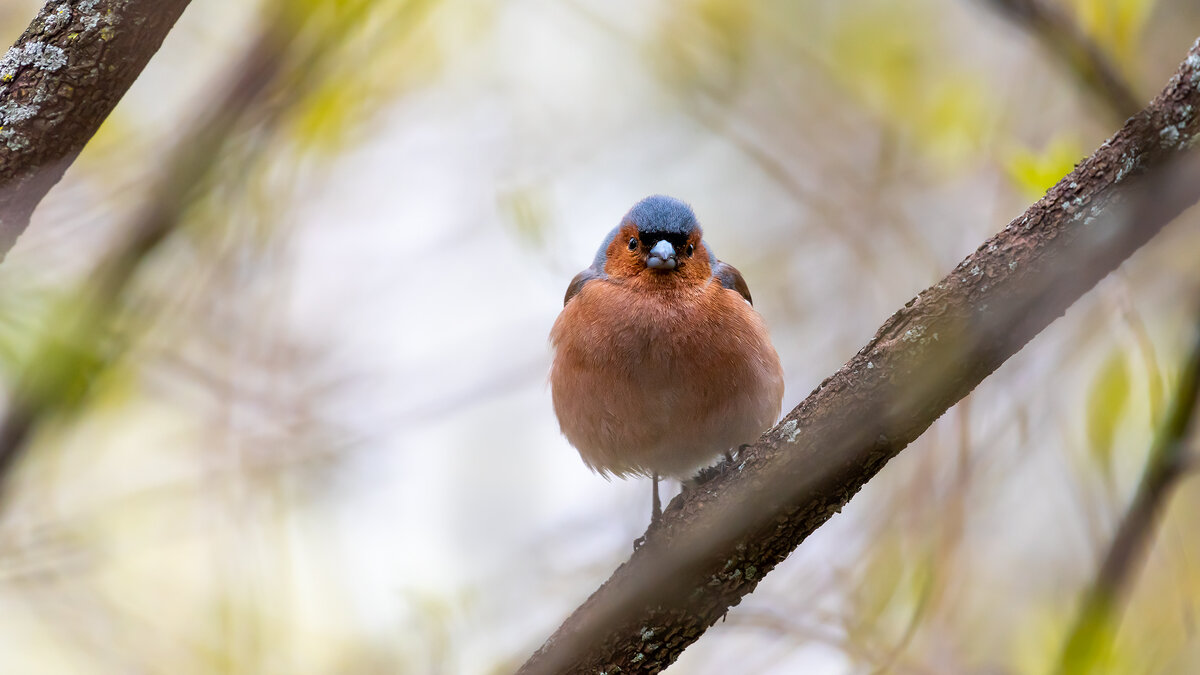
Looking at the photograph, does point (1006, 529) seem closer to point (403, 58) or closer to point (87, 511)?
point (403, 58)

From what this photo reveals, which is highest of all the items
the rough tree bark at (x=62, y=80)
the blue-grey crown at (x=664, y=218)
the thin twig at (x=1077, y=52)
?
the rough tree bark at (x=62, y=80)

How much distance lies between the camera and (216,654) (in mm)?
4395

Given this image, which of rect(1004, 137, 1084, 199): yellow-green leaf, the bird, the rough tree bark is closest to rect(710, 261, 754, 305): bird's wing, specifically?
the bird

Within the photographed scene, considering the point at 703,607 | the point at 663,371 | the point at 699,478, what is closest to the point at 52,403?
the point at 703,607

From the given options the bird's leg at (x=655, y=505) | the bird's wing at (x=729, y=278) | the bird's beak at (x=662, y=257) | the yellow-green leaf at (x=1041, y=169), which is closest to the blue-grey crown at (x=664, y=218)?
the bird's beak at (x=662, y=257)

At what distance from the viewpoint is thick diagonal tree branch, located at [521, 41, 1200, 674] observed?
2.88 m

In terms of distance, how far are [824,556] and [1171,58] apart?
132 inches

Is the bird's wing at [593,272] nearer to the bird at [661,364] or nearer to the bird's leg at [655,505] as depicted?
the bird at [661,364]

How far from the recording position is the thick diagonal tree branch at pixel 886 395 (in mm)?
2883

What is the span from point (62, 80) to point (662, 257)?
2.64 metres

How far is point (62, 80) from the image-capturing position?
3.27 m

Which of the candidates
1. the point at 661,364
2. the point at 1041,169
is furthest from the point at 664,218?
the point at 1041,169

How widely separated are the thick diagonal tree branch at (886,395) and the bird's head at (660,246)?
149 centimetres

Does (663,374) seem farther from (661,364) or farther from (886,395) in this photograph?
(886,395)
